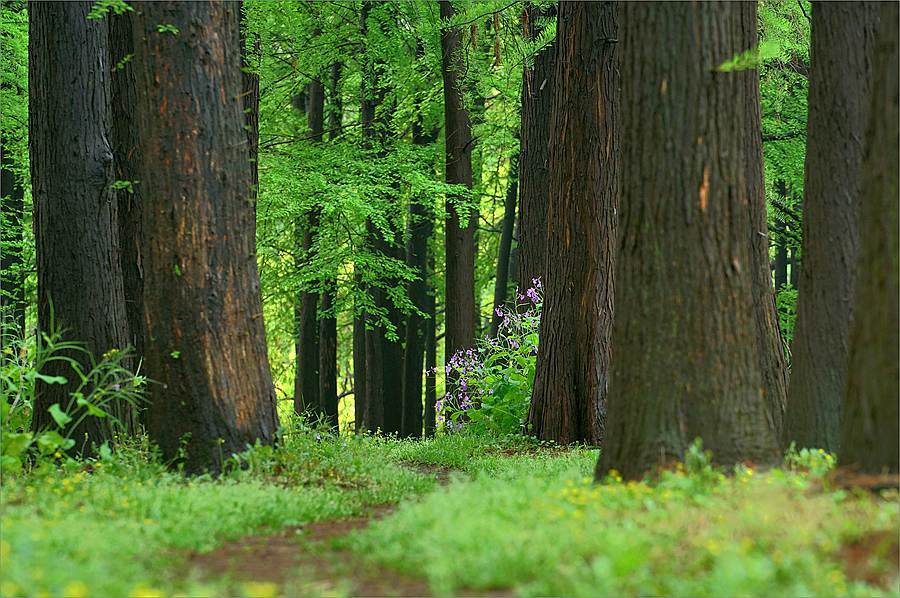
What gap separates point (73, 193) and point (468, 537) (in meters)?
5.86

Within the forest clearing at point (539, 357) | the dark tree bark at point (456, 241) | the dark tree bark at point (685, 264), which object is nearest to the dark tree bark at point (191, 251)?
the forest clearing at point (539, 357)

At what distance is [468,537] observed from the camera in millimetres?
5027

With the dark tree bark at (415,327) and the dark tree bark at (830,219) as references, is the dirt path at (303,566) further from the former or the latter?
the dark tree bark at (415,327)

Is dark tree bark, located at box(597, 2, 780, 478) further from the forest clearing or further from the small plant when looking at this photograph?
the small plant

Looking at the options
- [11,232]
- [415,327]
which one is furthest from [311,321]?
[11,232]

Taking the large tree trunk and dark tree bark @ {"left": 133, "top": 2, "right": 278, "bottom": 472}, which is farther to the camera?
the large tree trunk

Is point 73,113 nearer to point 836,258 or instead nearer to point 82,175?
point 82,175

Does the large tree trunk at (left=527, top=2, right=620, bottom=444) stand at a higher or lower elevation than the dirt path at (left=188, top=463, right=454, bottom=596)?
higher

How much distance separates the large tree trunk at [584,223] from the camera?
1129 centimetres

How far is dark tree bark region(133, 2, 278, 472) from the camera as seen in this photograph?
8047 mm

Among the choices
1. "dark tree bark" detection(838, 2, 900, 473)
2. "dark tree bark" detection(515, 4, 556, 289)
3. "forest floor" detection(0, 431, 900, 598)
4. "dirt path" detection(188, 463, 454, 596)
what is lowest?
"dirt path" detection(188, 463, 454, 596)

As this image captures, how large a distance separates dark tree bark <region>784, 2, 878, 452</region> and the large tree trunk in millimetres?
3590

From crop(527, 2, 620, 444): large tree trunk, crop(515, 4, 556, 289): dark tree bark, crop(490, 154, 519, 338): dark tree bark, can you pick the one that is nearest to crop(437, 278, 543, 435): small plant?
crop(515, 4, 556, 289): dark tree bark

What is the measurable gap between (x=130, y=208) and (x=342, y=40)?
917 cm
